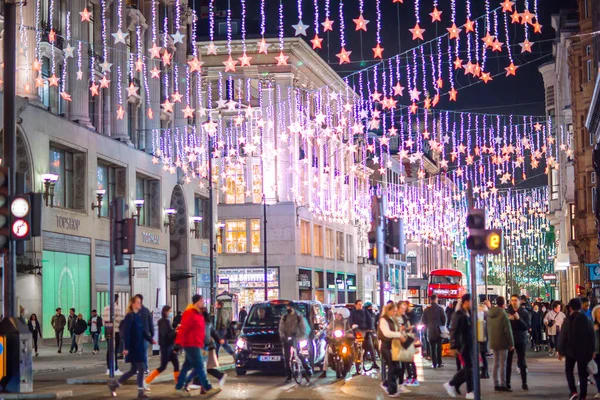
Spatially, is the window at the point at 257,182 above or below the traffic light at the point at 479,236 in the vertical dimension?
above

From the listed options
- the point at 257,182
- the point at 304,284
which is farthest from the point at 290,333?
the point at 304,284

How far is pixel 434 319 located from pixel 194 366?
998 cm

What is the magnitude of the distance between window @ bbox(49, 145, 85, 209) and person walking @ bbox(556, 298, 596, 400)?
89.4ft

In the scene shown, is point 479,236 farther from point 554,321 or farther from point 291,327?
point 554,321

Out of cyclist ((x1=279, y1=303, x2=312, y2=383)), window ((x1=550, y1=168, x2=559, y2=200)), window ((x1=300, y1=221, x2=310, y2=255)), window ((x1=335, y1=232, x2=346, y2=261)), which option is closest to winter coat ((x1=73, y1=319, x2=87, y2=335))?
cyclist ((x1=279, y1=303, x2=312, y2=383))

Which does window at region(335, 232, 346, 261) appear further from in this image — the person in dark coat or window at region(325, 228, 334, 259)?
the person in dark coat

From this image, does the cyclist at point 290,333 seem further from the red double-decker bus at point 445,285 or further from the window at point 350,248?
the window at point 350,248

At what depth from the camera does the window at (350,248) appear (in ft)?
300

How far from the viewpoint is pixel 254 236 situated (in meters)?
73.9

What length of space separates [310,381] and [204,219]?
38.1 metres

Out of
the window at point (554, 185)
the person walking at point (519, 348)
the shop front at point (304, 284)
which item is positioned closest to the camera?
the person walking at point (519, 348)

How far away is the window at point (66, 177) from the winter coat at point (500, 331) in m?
24.8

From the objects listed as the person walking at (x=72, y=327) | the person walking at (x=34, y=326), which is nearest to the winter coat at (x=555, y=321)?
the person walking at (x=72, y=327)

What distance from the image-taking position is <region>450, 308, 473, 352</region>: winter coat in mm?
19219
